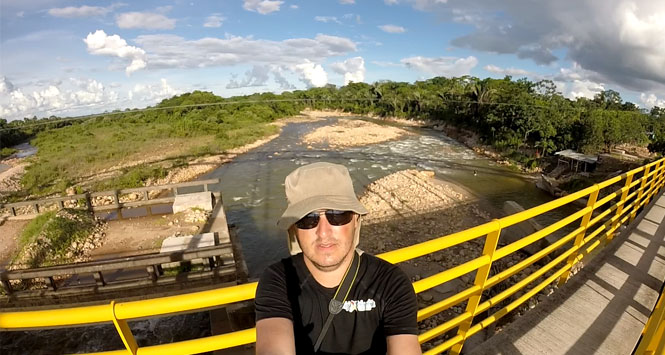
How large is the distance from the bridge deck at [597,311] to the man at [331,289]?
159cm

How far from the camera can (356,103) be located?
217 feet

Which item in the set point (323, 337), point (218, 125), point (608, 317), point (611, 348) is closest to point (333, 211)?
point (323, 337)

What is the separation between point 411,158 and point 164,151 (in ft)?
78.3

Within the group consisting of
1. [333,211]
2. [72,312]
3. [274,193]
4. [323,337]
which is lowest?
[274,193]

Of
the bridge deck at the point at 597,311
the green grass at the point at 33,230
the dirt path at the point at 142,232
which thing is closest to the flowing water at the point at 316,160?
the dirt path at the point at 142,232

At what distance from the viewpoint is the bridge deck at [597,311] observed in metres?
2.56

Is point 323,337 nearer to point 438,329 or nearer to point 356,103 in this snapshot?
point 438,329

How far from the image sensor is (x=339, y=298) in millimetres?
1367

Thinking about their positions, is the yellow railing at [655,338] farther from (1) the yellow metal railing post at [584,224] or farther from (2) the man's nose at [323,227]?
(2) the man's nose at [323,227]

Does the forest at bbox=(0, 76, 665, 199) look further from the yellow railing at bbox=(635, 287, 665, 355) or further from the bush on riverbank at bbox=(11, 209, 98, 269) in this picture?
the yellow railing at bbox=(635, 287, 665, 355)

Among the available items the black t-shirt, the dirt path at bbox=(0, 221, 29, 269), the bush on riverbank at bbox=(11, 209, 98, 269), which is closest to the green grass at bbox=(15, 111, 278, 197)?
Result: the dirt path at bbox=(0, 221, 29, 269)

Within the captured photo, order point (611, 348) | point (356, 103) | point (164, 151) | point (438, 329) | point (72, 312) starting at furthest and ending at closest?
point (356, 103) → point (164, 151) → point (611, 348) → point (438, 329) → point (72, 312)

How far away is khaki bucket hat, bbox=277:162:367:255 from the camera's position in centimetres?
130

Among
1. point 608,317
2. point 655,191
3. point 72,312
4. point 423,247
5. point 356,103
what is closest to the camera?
point 72,312
